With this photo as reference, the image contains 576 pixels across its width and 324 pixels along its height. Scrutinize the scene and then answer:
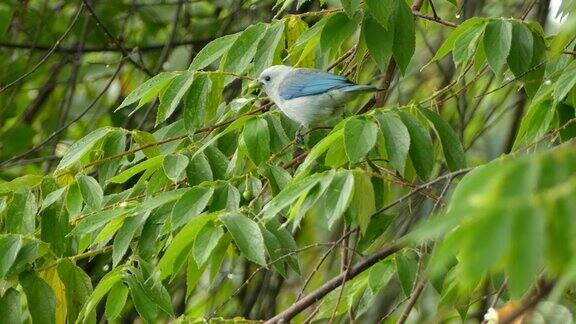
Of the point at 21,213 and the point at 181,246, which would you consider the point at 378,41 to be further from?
the point at 21,213

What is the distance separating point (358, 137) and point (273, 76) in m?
1.78

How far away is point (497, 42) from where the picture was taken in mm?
3572

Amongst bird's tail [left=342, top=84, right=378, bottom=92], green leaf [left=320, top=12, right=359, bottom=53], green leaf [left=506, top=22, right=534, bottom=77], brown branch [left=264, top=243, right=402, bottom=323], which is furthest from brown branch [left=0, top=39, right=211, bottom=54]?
brown branch [left=264, top=243, right=402, bottom=323]

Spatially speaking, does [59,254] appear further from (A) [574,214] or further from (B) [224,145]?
(A) [574,214]

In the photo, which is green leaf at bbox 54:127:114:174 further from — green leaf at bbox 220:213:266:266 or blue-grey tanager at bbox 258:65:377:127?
green leaf at bbox 220:213:266:266

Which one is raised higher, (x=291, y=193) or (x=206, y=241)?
(x=291, y=193)

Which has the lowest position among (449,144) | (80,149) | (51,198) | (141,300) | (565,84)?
(141,300)

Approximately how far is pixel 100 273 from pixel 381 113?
3166 millimetres

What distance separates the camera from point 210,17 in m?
7.35

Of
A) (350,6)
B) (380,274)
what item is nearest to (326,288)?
(380,274)

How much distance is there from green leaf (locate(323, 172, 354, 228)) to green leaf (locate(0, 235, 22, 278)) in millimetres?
1280

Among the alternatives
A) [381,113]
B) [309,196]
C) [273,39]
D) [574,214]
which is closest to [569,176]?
[574,214]

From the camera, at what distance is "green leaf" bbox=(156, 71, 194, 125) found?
12.8 feet

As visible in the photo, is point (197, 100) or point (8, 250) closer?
point (8, 250)
